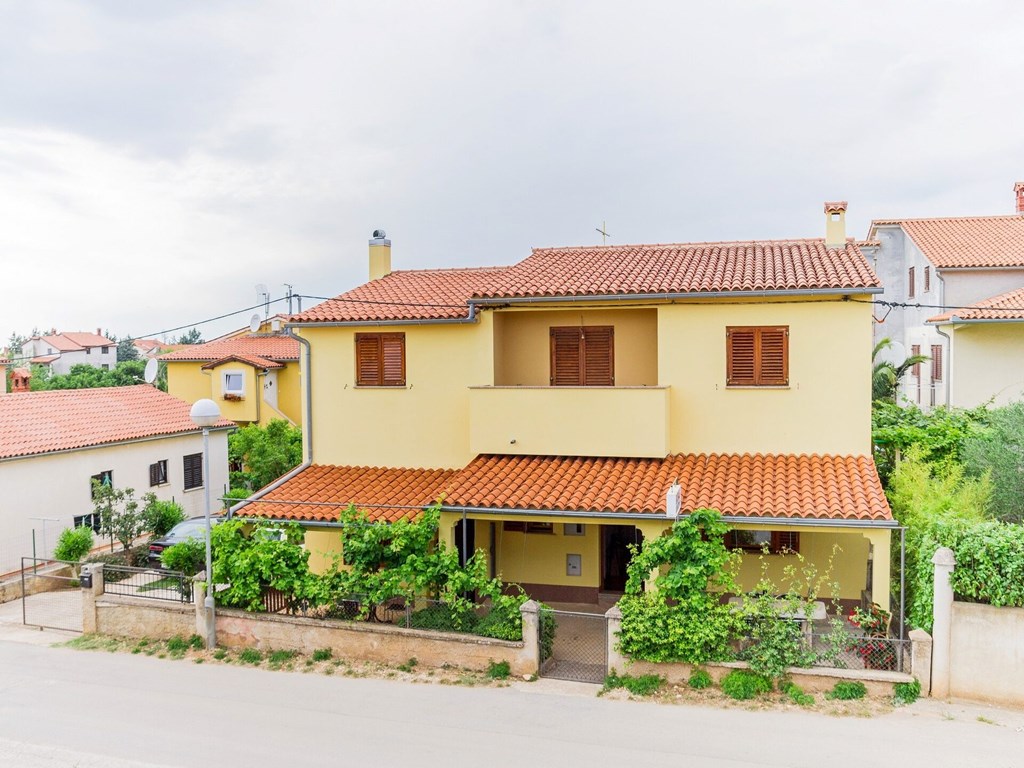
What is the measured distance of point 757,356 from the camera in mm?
14586

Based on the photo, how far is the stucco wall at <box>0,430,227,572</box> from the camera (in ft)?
62.9

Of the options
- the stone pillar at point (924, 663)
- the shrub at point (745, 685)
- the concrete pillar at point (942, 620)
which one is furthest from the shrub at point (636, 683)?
the concrete pillar at point (942, 620)

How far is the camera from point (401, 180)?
2233cm

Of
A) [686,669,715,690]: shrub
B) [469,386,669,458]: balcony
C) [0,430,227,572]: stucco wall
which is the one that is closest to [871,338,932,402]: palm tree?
[469,386,669,458]: balcony

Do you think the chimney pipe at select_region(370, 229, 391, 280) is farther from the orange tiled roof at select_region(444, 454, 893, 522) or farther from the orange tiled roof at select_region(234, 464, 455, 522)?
the orange tiled roof at select_region(444, 454, 893, 522)

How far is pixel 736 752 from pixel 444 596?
5006 millimetres

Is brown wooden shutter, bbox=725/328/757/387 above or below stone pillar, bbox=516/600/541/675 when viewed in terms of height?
above

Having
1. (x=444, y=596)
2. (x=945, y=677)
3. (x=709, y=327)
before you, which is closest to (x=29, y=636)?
(x=444, y=596)

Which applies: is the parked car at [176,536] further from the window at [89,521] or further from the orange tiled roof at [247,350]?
the orange tiled roof at [247,350]

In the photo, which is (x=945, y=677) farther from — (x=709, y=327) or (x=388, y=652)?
(x=388, y=652)

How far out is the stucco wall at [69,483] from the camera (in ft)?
62.9

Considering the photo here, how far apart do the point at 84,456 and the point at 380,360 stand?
34.8ft

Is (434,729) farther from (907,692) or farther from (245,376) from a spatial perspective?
(245,376)

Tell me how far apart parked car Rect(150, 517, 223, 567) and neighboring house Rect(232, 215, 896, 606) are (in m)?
4.92
